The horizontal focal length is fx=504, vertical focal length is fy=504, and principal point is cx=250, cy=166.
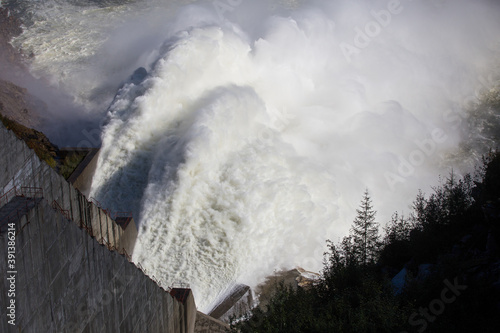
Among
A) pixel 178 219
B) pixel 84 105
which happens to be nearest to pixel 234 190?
→ pixel 178 219

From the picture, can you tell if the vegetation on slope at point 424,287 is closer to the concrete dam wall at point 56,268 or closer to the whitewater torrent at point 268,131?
the concrete dam wall at point 56,268

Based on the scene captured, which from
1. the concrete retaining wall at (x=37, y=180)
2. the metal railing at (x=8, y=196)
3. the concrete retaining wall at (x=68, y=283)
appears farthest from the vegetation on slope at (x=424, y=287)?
the metal railing at (x=8, y=196)

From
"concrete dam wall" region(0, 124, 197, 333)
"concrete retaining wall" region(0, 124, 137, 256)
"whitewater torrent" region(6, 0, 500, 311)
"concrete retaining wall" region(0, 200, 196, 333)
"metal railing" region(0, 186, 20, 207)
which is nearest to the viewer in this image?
"concrete dam wall" region(0, 124, 197, 333)

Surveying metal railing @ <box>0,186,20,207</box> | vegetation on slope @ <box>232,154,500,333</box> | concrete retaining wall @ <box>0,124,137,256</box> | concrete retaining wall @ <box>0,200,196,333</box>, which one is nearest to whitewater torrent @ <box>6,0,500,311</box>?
concrete retaining wall @ <box>0,124,137,256</box>

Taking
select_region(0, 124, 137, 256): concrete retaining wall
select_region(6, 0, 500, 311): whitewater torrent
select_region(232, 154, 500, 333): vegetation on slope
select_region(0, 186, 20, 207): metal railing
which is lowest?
select_region(232, 154, 500, 333): vegetation on slope

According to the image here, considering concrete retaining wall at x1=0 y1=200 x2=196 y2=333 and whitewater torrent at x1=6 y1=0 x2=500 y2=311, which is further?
whitewater torrent at x1=6 y1=0 x2=500 y2=311

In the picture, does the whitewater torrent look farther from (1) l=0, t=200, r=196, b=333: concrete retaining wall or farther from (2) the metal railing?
(2) the metal railing

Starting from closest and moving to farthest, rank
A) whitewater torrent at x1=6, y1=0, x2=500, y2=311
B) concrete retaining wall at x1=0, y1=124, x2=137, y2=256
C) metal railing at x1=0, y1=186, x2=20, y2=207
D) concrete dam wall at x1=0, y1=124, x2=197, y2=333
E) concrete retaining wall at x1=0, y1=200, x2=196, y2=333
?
concrete dam wall at x1=0, y1=124, x2=197, y2=333
concrete retaining wall at x1=0, y1=200, x2=196, y2=333
metal railing at x1=0, y1=186, x2=20, y2=207
concrete retaining wall at x1=0, y1=124, x2=137, y2=256
whitewater torrent at x1=6, y1=0, x2=500, y2=311

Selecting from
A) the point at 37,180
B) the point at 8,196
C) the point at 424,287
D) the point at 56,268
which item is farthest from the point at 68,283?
the point at 424,287

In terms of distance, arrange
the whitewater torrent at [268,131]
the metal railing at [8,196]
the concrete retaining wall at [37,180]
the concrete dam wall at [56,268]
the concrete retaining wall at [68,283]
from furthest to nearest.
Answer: the whitewater torrent at [268,131], the concrete retaining wall at [37,180], the metal railing at [8,196], the concrete retaining wall at [68,283], the concrete dam wall at [56,268]
